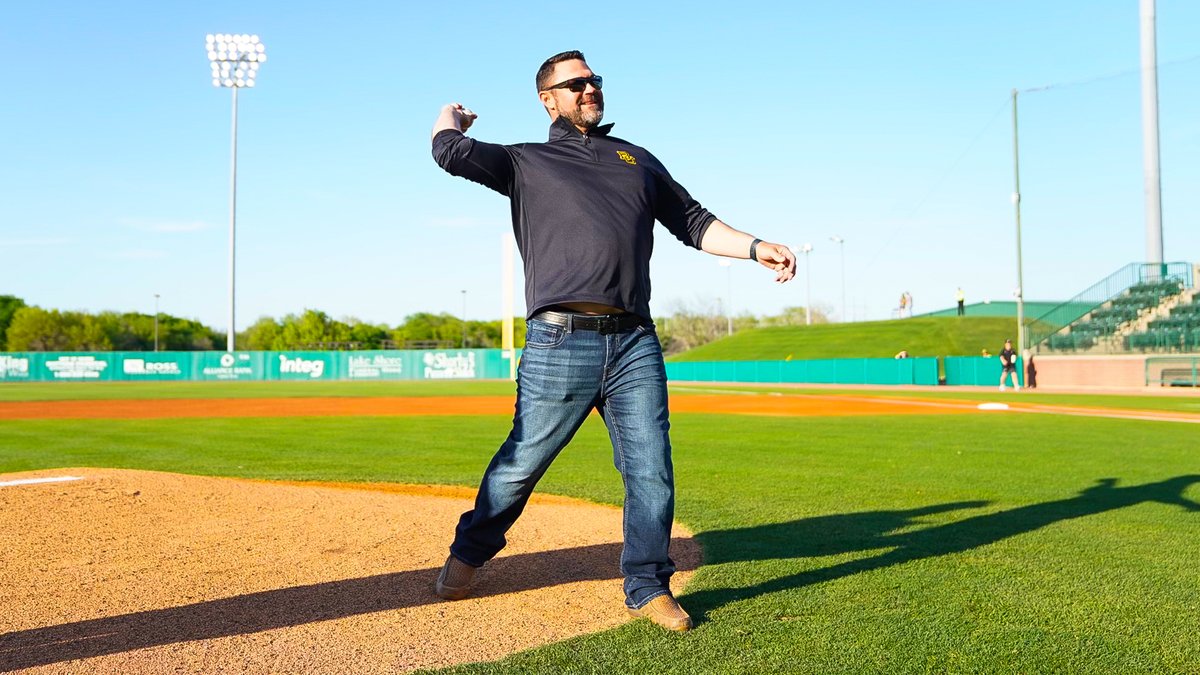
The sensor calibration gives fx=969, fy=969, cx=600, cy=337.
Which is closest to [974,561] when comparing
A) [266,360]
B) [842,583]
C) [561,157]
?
[842,583]

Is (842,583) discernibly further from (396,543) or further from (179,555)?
(179,555)

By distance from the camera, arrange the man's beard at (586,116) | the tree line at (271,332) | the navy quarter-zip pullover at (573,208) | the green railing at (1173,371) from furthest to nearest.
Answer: the tree line at (271,332) → the green railing at (1173,371) → the man's beard at (586,116) → the navy quarter-zip pullover at (573,208)

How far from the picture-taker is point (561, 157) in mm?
3494

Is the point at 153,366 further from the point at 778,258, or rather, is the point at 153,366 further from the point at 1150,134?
the point at 778,258

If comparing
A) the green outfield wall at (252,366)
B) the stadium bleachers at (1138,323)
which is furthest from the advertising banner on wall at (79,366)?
the stadium bleachers at (1138,323)

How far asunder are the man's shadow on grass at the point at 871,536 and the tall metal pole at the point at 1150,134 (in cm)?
3339

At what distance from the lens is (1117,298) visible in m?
35.8

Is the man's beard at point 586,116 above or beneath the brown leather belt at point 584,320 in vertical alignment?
above

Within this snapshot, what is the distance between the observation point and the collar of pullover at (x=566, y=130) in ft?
11.7

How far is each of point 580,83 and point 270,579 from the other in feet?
7.52

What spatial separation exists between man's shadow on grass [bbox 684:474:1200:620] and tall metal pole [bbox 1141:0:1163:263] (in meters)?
33.4

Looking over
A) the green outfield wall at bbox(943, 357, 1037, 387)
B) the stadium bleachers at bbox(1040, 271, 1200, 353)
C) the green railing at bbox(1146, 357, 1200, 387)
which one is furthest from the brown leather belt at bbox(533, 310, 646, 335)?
the green outfield wall at bbox(943, 357, 1037, 387)

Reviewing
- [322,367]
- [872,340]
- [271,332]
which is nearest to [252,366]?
[322,367]

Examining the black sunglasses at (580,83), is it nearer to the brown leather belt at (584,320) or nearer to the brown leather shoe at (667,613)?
the brown leather belt at (584,320)
